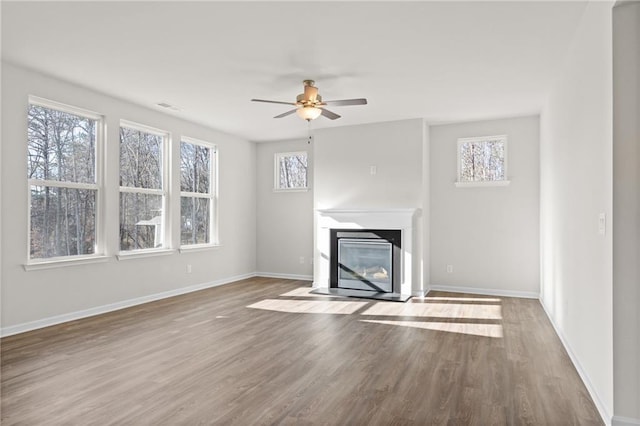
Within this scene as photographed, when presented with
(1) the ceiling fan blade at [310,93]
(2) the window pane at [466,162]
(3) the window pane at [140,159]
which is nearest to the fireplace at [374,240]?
(2) the window pane at [466,162]

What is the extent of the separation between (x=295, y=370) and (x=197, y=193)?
4210 millimetres

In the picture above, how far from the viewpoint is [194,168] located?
6496 mm

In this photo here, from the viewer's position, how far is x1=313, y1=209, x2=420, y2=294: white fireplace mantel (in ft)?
19.2

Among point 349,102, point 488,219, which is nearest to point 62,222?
point 349,102

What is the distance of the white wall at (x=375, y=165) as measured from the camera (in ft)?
19.5

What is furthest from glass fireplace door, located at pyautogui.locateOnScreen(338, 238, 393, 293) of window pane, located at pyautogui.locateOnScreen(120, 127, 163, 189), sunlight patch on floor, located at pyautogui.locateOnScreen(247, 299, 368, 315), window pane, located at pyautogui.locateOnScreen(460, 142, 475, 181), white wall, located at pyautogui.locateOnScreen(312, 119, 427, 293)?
window pane, located at pyautogui.locateOnScreen(120, 127, 163, 189)

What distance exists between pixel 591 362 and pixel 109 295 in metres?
5.02

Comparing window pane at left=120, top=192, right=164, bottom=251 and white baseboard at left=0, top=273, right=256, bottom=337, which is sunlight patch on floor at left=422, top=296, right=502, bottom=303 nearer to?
white baseboard at left=0, top=273, right=256, bottom=337

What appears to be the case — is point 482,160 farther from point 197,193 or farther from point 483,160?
point 197,193

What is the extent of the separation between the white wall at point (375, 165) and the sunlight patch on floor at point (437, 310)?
26.4 inches

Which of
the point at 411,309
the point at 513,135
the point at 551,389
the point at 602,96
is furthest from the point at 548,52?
the point at 411,309

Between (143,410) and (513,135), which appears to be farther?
(513,135)

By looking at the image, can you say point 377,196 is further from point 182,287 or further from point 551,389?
point 551,389

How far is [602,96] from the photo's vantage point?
7.87 feet
